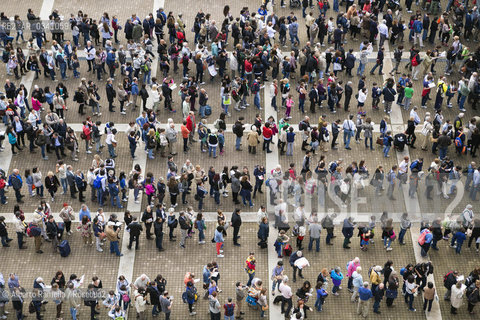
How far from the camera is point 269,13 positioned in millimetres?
37000

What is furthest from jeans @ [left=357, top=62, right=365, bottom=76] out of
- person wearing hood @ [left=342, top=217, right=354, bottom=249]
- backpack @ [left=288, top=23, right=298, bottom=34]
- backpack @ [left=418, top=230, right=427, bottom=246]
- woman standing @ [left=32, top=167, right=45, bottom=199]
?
woman standing @ [left=32, top=167, right=45, bottom=199]

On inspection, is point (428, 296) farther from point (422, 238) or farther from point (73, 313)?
point (73, 313)

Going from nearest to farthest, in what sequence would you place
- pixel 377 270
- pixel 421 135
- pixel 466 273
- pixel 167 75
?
pixel 377 270, pixel 466 273, pixel 421 135, pixel 167 75

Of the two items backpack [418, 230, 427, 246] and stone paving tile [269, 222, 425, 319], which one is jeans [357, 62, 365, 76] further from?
backpack [418, 230, 427, 246]

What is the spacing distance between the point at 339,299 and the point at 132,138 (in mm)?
9731

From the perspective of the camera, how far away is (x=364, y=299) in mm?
22844

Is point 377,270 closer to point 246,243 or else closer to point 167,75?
point 246,243

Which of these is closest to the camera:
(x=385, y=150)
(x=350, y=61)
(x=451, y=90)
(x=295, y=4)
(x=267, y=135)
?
(x=267, y=135)

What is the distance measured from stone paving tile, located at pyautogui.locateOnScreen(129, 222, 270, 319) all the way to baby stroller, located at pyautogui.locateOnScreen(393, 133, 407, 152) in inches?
274

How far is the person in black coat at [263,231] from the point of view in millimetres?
24484

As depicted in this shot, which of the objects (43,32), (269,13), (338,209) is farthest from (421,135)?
(43,32)

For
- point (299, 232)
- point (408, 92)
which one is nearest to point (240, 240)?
point (299, 232)

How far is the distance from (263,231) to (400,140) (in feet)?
24.3

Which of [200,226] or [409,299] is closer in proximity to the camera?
[409,299]
